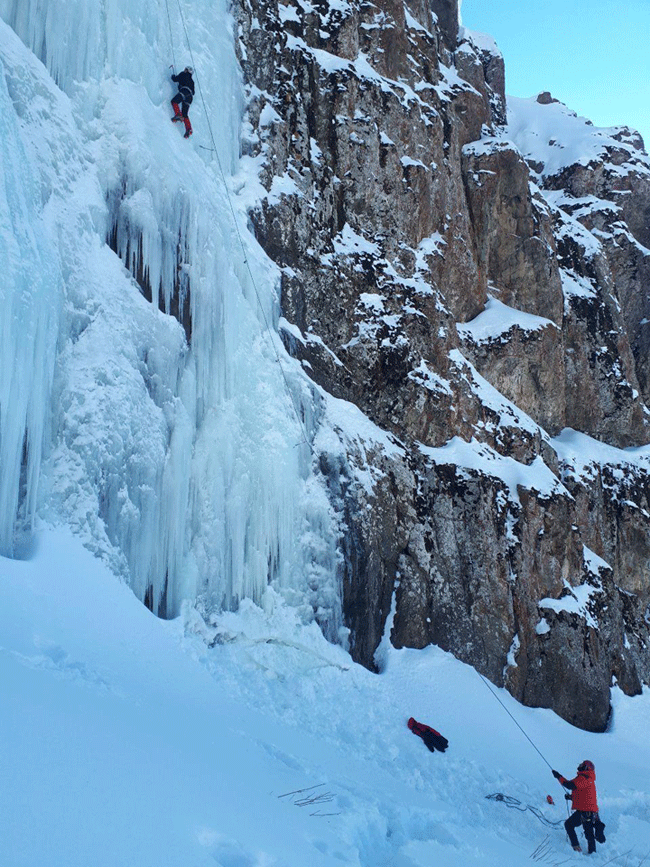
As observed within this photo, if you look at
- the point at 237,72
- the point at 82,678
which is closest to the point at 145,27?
the point at 237,72

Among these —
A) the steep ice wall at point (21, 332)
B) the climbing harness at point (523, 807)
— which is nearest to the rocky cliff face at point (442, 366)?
the climbing harness at point (523, 807)

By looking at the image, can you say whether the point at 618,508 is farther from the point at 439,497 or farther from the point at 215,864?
the point at 215,864

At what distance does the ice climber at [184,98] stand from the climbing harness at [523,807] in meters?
10.4

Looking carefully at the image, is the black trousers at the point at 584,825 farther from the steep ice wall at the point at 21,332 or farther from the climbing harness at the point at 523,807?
the steep ice wall at the point at 21,332

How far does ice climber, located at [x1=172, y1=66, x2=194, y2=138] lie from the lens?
37.3ft

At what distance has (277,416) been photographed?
11414mm

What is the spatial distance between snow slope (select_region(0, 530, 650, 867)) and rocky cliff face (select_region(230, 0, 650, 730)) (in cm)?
141

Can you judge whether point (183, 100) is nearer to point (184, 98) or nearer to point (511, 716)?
point (184, 98)

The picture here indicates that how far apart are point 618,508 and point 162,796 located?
18114 mm

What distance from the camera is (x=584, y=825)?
8117mm

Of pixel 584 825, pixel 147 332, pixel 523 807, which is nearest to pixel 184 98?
pixel 147 332

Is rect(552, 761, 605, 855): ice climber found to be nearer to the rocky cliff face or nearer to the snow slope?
the snow slope

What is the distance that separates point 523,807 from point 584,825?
89cm

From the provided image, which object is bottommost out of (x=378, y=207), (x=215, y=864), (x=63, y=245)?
(x=215, y=864)
